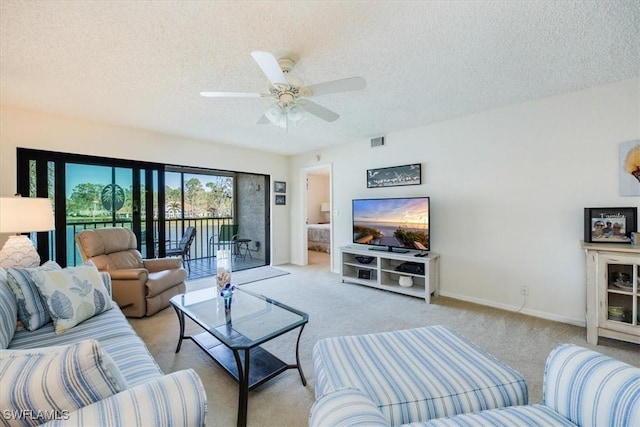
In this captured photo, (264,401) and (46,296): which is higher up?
(46,296)

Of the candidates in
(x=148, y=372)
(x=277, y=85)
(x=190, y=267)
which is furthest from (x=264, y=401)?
(x=190, y=267)

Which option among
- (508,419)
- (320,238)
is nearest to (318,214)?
(320,238)

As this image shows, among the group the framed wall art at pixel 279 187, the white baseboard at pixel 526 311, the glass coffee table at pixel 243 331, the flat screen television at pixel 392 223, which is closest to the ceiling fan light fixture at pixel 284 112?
the glass coffee table at pixel 243 331

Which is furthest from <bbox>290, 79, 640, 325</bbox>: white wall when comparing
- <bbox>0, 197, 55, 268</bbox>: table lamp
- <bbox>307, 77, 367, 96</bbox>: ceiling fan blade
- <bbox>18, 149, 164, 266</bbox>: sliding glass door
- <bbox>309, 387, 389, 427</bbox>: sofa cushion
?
<bbox>0, 197, 55, 268</bbox>: table lamp

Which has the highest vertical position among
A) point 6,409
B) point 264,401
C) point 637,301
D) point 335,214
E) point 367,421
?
point 335,214

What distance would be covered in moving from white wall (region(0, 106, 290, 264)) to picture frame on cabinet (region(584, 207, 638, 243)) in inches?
186

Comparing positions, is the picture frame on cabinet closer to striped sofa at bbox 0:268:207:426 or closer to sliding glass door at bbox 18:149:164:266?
striped sofa at bbox 0:268:207:426

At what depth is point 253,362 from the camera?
1907 millimetres

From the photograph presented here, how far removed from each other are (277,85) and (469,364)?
1986 mm

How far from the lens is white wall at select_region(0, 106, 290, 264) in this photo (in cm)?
288

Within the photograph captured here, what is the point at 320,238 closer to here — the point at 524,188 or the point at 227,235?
the point at 227,235

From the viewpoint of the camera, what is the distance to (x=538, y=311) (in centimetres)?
284

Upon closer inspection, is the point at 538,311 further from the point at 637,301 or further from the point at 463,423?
the point at 463,423

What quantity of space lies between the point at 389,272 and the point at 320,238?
341 centimetres
